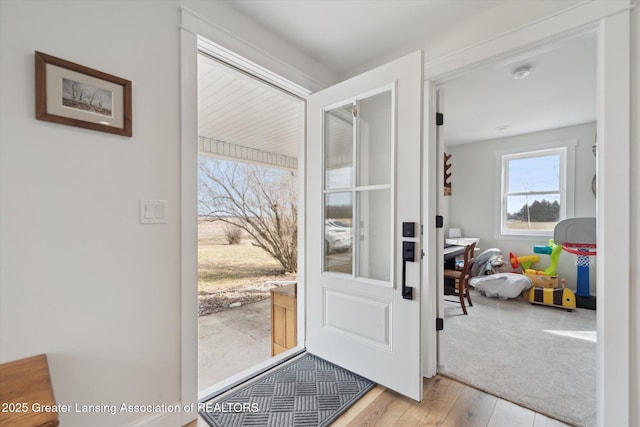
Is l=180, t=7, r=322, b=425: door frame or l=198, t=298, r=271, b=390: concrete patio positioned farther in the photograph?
l=198, t=298, r=271, b=390: concrete patio

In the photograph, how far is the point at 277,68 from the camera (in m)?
2.00

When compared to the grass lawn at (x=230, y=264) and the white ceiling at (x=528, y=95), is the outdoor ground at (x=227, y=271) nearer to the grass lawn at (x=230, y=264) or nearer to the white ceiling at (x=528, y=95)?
the grass lawn at (x=230, y=264)

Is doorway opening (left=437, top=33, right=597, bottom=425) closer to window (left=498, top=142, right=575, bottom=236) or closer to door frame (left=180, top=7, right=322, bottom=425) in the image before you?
window (left=498, top=142, right=575, bottom=236)

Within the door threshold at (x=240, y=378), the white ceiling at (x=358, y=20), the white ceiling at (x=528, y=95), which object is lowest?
the door threshold at (x=240, y=378)

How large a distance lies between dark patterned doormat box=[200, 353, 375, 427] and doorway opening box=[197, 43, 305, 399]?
0.14m

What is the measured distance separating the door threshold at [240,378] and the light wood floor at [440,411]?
22 centimetres

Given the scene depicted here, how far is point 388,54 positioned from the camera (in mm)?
2186

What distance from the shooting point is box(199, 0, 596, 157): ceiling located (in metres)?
1.74

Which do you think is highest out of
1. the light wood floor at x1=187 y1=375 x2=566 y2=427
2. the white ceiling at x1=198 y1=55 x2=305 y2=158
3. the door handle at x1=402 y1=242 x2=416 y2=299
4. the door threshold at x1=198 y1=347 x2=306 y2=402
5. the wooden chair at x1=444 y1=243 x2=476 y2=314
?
the white ceiling at x1=198 y1=55 x2=305 y2=158

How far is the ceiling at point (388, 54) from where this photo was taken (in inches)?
68.7

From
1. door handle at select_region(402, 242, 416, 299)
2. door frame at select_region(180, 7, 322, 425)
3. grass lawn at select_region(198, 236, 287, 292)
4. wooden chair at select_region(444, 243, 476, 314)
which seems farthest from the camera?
grass lawn at select_region(198, 236, 287, 292)

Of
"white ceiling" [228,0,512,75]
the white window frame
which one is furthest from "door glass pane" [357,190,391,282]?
the white window frame

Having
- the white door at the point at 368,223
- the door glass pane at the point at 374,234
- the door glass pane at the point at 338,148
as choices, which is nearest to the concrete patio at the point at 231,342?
the white door at the point at 368,223

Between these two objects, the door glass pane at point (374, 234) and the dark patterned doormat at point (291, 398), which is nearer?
the dark patterned doormat at point (291, 398)
